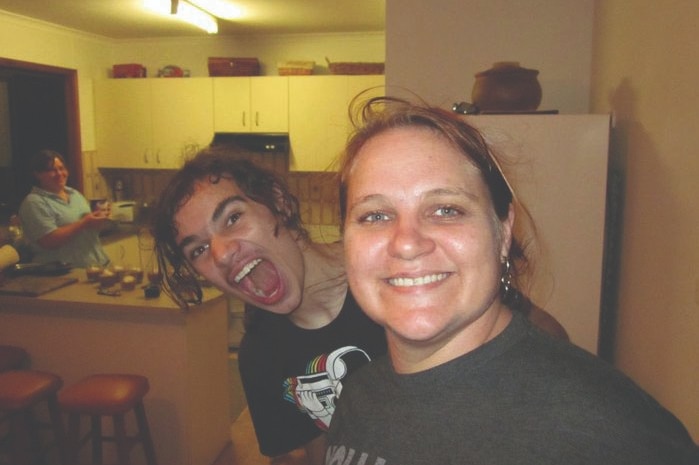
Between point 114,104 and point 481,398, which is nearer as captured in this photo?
point 481,398

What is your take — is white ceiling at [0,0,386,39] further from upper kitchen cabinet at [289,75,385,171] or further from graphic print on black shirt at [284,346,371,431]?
graphic print on black shirt at [284,346,371,431]

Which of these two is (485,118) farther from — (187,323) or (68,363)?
(68,363)

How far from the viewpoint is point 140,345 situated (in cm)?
257

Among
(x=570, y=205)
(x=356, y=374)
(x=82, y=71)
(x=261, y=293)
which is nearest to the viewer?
(x=356, y=374)

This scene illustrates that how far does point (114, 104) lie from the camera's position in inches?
198

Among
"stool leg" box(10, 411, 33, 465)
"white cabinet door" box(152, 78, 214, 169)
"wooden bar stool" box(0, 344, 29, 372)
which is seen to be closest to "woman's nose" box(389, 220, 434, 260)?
"stool leg" box(10, 411, 33, 465)

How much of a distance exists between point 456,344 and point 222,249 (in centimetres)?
71

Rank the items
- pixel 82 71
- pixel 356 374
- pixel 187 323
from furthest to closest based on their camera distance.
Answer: pixel 82 71
pixel 187 323
pixel 356 374

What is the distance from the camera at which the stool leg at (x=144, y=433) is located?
2354 mm

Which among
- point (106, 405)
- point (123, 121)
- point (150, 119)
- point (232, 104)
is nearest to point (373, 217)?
point (106, 405)

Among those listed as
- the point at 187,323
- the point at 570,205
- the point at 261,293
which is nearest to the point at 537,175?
the point at 570,205

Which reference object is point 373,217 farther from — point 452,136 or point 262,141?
point 262,141

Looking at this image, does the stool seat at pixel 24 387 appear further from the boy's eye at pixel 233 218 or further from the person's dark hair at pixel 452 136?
the person's dark hair at pixel 452 136

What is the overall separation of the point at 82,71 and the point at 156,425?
3.82 metres
